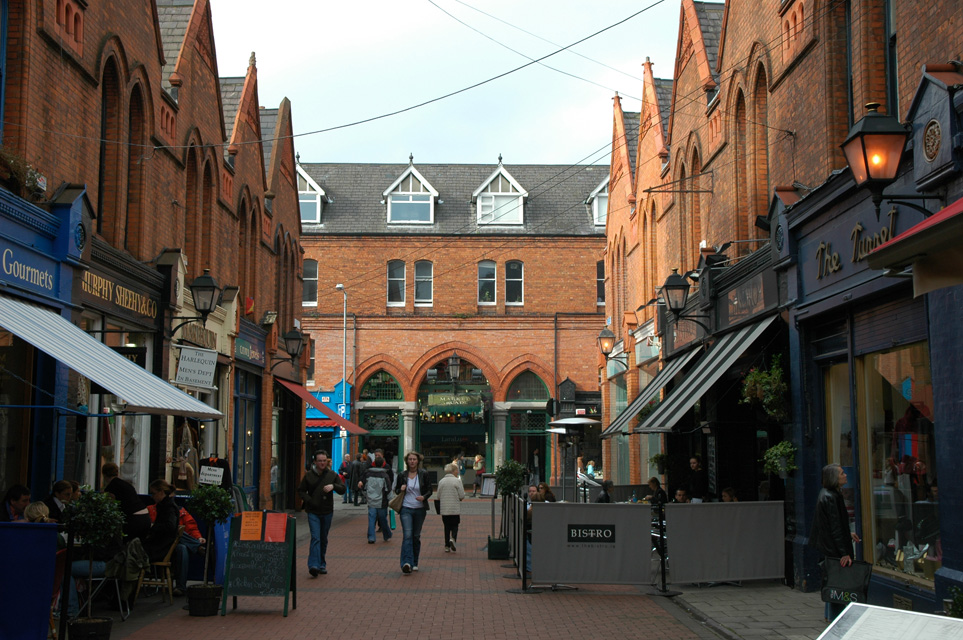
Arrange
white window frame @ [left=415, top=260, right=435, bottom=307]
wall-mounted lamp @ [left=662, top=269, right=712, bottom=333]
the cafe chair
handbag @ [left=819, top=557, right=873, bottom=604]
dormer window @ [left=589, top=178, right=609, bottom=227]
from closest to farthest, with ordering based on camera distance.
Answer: handbag @ [left=819, top=557, right=873, bottom=604] < the cafe chair < wall-mounted lamp @ [left=662, top=269, right=712, bottom=333] < white window frame @ [left=415, top=260, right=435, bottom=307] < dormer window @ [left=589, top=178, right=609, bottom=227]

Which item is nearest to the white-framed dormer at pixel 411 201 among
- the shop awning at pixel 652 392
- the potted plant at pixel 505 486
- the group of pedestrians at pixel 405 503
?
the shop awning at pixel 652 392

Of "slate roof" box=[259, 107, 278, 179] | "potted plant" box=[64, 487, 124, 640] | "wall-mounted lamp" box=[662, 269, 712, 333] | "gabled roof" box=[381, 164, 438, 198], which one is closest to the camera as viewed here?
"potted plant" box=[64, 487, 124, 640]

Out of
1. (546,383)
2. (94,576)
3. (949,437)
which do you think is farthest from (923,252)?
(546,383)

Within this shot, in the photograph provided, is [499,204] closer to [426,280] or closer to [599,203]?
[599,203]

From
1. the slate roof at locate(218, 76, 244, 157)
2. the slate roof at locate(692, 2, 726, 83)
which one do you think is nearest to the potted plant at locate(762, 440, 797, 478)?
the slate roof at locate(692, 2, 726, 83)

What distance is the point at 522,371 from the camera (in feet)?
140

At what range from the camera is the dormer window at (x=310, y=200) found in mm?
43447

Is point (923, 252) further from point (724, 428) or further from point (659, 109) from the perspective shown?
point (659, 109)

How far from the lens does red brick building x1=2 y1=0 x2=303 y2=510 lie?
39.2 feet

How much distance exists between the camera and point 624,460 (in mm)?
28688

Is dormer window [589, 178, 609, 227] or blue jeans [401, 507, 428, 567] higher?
dormer window [589, 178, 609, 227]

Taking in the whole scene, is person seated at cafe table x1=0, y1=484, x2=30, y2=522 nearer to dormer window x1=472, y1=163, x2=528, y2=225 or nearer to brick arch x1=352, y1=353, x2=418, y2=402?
brick arch x1=352, y1=353, x2=418, y2=402

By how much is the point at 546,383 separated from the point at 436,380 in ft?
15.6

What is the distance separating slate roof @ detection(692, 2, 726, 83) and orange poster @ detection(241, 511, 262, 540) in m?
12.7
